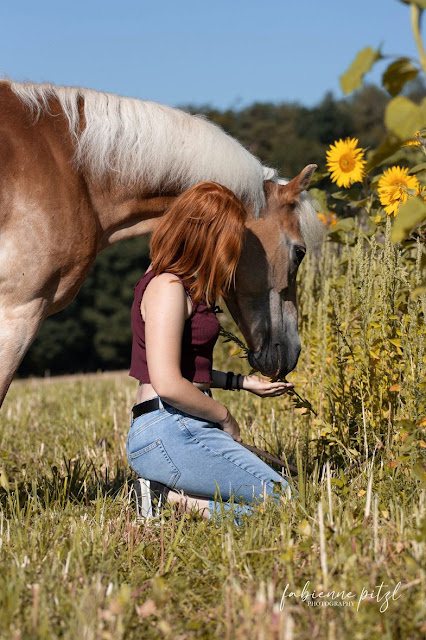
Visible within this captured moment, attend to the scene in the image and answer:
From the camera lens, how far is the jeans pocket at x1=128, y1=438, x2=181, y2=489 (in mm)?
3010

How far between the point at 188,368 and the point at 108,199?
2.83ft

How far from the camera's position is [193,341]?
3.07m

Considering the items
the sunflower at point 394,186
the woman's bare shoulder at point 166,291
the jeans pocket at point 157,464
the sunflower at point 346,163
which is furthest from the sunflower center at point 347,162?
the jeans pocket at point 157,464

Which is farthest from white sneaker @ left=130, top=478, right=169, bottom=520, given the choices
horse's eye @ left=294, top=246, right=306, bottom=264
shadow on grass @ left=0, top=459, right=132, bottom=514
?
horse's eye @ left=294, top=246, right=306, bottom=264

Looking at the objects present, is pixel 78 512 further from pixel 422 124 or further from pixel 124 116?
pixel 422 124

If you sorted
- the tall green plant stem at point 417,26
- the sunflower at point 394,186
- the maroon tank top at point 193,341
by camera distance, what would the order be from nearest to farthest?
the tall green plant stem at point 417,26, the maroon tank top at point 193,341, the sunflower at point 394,186

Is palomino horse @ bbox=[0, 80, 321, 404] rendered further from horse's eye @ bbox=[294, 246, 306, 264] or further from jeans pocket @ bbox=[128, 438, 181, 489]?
jeans pocket @ bbox=[128, 438, 181, 489]

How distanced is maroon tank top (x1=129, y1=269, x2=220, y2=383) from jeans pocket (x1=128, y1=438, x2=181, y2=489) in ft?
0.98

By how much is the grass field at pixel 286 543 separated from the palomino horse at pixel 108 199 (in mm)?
424

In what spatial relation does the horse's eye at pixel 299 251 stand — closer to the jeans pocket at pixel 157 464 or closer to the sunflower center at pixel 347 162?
the sunflower center at pixel 347 162

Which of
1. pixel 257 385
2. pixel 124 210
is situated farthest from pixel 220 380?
pixel 124 210

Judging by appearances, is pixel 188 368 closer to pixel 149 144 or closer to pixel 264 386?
pixel 264 386

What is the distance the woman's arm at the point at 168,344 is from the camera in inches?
112

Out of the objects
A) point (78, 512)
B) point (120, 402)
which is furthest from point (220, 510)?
point (120, 402)
